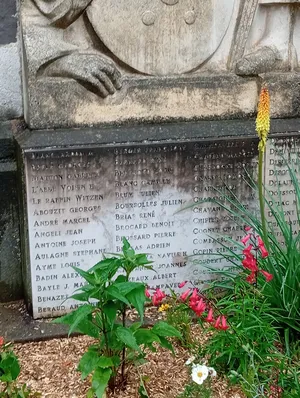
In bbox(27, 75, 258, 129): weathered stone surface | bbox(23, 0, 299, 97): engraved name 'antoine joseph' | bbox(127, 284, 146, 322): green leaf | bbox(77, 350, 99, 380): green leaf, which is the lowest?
bbox(77, 350, 99, 380): green leaf

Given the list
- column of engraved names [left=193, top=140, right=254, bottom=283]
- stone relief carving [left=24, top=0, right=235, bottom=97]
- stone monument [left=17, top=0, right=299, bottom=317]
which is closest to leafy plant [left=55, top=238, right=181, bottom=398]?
stone monument [left=17, top=0, right=299, bottom=317]

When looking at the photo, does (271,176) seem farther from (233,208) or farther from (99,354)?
(99,354)

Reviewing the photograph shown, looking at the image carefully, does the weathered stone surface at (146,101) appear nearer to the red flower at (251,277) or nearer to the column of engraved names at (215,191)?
the column of engraved names at (215,191)

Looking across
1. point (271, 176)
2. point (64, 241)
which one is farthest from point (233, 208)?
point (64, 241)

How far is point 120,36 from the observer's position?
368cm

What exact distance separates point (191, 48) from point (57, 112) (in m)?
0.85

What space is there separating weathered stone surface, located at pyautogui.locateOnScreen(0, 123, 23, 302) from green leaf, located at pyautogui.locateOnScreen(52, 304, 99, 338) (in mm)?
1102

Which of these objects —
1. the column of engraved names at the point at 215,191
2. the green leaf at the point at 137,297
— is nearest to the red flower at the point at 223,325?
the green leaf at the point at 137,297

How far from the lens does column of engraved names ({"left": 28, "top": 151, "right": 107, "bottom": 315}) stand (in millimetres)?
3588

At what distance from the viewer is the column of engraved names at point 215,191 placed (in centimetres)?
381

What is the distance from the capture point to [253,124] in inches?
155

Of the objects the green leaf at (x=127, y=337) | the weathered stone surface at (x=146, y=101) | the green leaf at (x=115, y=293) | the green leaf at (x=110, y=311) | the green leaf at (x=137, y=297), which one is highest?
the weathered stone surface at (x=146, y=101)

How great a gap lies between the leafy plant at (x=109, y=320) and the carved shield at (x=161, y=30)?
1.34 metres

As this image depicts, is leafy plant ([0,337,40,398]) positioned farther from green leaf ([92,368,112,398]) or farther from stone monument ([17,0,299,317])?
stone monument ([17,0,299,317])
